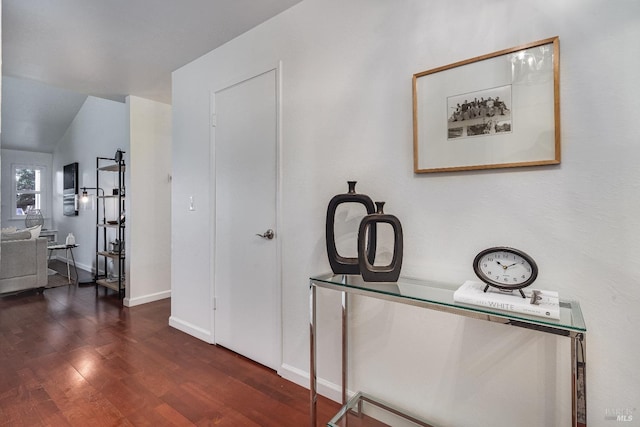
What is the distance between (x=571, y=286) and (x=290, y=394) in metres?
1.59

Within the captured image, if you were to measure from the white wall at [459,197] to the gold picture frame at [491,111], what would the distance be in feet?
0.15

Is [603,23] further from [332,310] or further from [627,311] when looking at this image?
[332,310]

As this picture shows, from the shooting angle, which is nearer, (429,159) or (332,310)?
(429,159)

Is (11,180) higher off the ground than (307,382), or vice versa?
(11,180)

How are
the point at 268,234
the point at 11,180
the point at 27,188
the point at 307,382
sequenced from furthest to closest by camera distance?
the point at 27,188 → the point at 11,180 → the point at 268,234 → the point at 307,382

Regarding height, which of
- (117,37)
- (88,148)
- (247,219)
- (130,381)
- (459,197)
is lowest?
(130,381)

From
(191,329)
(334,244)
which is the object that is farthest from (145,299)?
(334,244)

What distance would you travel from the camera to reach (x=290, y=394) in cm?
193

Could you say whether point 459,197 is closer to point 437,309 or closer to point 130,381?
point 437,309

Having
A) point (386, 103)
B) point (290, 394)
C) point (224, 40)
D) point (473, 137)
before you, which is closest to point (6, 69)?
point (224, 40)

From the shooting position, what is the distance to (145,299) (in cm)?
380

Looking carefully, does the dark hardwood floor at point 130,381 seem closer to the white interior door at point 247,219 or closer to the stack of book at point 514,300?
the white interior door at point 247,219

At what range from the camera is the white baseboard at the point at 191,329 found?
8.84 feet

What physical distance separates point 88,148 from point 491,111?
6.70 metres
